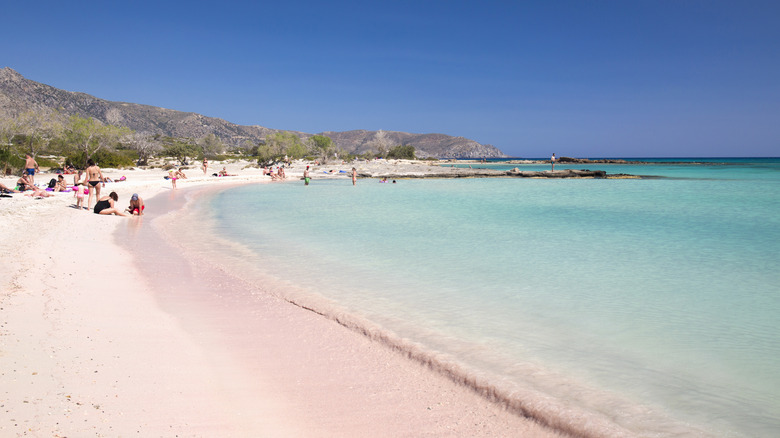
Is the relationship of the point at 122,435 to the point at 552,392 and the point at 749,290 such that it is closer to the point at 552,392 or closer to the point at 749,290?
the point at 552,392

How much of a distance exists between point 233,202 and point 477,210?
11.3 metres

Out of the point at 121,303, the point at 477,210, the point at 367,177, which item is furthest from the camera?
the point at 367,177

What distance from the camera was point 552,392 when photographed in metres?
3.88

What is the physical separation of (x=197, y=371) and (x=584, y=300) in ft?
16.7

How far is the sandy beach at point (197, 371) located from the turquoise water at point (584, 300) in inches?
28.4

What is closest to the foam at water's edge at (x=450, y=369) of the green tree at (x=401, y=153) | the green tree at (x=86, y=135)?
the green tree at (x=86, y=135)

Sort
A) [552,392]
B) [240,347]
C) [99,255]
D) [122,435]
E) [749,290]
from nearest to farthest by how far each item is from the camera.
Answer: [122,435] → [552,392] → [240,347] → [749,290] → [99,255]

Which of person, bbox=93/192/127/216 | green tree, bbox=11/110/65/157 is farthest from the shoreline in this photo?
green tree, bbox=11/110/65/157

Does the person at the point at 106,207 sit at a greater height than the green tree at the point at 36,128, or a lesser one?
lesser

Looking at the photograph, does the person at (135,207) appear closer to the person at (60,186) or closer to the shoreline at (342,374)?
the person at (60,186)

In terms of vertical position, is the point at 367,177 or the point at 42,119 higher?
the point at 42,119

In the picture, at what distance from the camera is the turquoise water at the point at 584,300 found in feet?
13.0

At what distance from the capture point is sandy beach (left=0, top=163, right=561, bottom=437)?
3158 millimetres

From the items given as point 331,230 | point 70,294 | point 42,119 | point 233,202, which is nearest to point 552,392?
point 70,294
